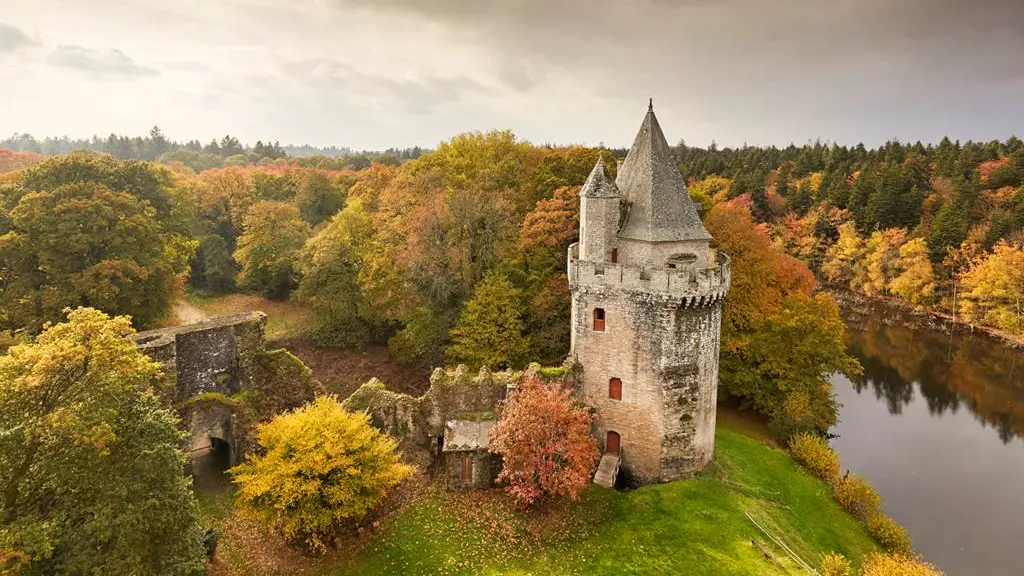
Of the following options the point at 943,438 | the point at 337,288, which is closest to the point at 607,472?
the point at 337,288

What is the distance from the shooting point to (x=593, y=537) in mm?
18953

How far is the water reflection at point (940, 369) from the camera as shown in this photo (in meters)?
38.0

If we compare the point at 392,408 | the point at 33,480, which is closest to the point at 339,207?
the point at 392,408

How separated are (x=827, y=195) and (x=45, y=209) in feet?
246

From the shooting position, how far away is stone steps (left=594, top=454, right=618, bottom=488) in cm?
2178

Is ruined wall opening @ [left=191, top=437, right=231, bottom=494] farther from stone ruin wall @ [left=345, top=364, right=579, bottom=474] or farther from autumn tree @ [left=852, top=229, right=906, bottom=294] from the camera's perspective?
autumn tree @ [left=852, top=229, right=906, bottom=294]

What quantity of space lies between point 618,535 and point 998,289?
47.3 meters

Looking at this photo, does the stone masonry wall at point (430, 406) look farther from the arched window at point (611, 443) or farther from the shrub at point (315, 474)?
the arched window at point (611, 443)

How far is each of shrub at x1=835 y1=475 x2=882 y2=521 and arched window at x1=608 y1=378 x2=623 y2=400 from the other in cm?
1117

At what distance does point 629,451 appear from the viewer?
23078 millimetres

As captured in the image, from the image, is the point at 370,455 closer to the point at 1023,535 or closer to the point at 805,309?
the point at 805,309

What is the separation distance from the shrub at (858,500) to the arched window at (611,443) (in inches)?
408

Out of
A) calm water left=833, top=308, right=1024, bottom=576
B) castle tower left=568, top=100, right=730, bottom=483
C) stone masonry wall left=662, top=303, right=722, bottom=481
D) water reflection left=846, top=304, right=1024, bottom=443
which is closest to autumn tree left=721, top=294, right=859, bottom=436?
calm water left=833, top=308, right=1024, bottom=576

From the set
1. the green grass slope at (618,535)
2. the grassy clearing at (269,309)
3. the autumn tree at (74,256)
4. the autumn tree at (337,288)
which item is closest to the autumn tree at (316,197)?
the grassy clearing at (269,309)
